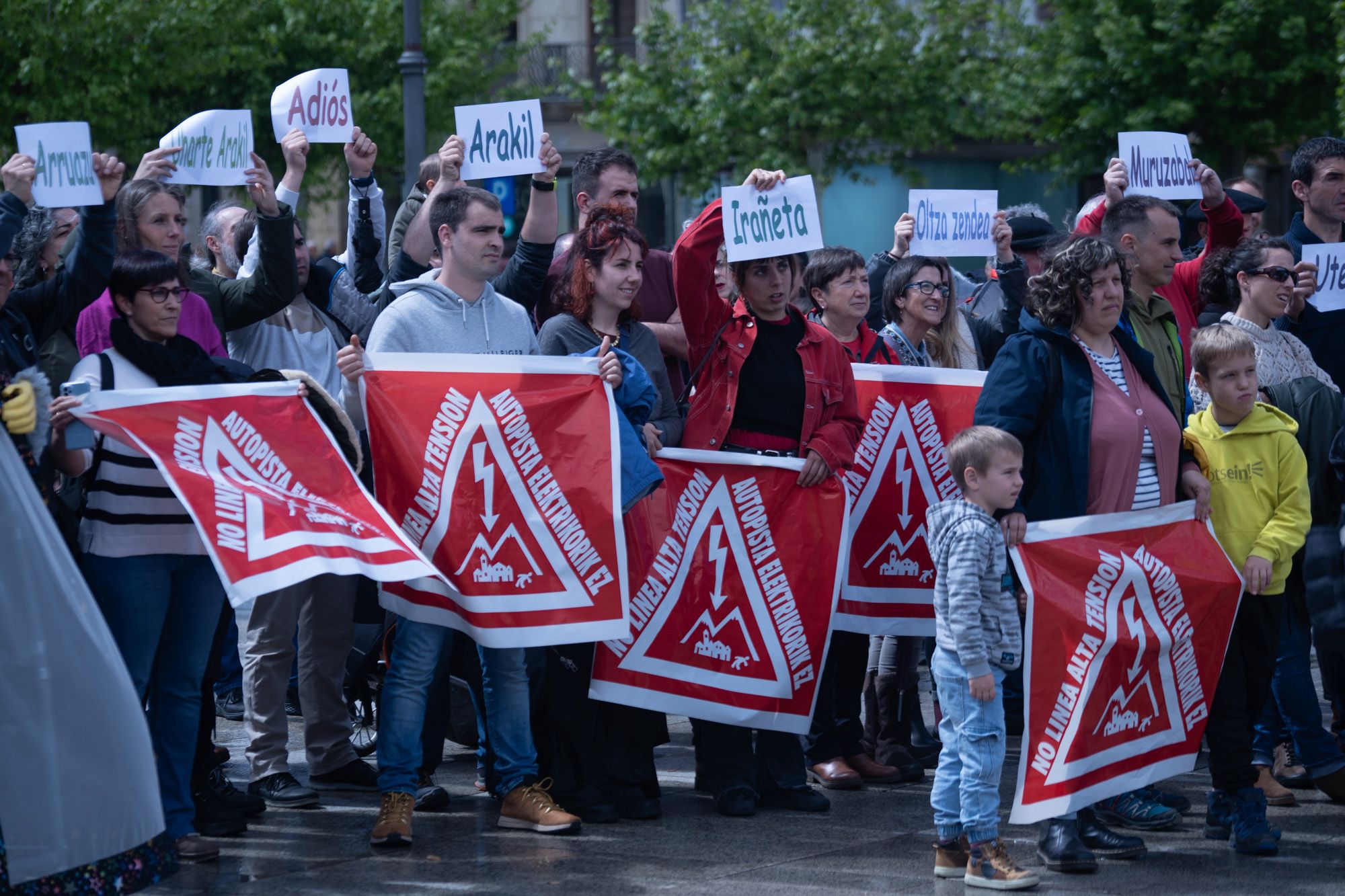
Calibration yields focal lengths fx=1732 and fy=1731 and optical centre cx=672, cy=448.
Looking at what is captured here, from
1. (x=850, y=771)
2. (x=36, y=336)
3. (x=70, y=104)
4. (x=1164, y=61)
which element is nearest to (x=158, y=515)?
(x=36, y=336)

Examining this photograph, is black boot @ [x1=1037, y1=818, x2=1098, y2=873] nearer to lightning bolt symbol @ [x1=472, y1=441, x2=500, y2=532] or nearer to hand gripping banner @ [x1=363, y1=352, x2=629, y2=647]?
hand gripping banner @ [x1=363, y1=352, x2=629, y2=647]

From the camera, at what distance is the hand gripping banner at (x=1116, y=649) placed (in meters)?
5.43

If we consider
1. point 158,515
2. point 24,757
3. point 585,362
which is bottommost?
point 24,757

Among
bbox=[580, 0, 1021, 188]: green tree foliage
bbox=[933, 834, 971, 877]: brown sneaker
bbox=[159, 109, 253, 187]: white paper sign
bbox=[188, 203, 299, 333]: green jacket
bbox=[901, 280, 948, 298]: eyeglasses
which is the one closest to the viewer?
bbox=[933, 834, 971, 877]: brown sneaker

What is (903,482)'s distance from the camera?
271 inches

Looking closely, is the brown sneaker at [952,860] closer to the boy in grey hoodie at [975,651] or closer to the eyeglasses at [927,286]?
the boy in grey hoodie at [975,651]

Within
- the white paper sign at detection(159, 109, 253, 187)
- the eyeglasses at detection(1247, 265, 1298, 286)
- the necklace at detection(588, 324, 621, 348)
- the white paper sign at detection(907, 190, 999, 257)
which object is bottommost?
the necklace at detection(588, 324, 621, 348)

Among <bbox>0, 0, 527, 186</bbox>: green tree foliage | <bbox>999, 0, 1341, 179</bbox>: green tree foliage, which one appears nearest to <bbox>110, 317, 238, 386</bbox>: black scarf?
<bbox>0, 0, 527, 186</bbox>: green tree foliage

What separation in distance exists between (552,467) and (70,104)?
13.5 m

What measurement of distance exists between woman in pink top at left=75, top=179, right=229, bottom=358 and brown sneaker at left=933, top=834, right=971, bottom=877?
292cm

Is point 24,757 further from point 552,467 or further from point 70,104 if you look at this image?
A: point 70,104

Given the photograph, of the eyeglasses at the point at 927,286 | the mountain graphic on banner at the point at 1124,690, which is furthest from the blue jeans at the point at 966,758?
the eyeglasses at the point at 927,286

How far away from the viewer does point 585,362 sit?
602 cm

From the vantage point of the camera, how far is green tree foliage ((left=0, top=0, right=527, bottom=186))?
1758 centimetres
